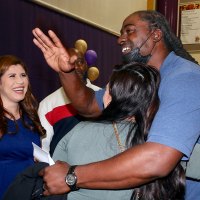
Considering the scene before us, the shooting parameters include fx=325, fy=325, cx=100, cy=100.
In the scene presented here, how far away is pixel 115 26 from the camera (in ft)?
19.8

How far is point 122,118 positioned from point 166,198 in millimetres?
312

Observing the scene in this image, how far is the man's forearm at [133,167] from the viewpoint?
3.17ft

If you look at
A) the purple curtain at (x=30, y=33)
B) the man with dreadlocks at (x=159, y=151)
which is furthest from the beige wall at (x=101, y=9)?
the man with dreadlocks at (x=159, y=151)

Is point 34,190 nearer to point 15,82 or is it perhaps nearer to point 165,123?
point 165,123

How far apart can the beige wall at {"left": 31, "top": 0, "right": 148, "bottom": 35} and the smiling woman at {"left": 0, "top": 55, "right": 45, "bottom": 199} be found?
174 centimetres

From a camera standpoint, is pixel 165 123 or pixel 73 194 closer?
pixel 165 123

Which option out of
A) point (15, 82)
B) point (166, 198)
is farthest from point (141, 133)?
point (15, 82)

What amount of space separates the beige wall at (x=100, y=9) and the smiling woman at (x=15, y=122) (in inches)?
68.5

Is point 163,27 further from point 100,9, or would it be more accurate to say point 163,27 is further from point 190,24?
point 190,24

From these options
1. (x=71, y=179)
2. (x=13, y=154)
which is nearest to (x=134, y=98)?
(x=71, y=179)

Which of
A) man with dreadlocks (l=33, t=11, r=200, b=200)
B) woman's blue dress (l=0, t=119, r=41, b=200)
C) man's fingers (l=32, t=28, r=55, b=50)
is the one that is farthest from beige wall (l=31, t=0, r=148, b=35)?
man with dreadlocks (l=33, t=11, r=200, b=200)

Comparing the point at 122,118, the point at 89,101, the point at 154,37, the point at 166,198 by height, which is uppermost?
the point at 154,37

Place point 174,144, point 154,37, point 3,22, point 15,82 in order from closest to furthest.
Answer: point 174,144
point 154,37
point 15,82
point 3,22

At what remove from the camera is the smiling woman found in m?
2.17
